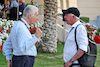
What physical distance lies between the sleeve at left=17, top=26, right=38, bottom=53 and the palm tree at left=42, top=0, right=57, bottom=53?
24.3 feet

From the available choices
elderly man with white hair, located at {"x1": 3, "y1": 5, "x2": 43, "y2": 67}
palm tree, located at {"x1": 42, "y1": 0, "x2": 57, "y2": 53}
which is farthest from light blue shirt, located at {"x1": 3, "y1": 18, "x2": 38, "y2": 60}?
palm tree, located at {"x1": 42, "y1": 0, "x2": 57, "y2": 53}

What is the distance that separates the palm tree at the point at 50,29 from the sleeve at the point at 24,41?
742cm

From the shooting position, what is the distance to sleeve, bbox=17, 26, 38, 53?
331 cm

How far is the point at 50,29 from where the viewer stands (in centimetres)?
1102

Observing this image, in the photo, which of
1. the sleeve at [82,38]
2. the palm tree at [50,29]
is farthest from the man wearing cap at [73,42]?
the palm tree at [50,29]

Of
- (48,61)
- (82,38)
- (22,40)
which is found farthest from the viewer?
(48,61)

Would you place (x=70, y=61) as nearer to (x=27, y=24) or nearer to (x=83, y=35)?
(x=83, y=35)

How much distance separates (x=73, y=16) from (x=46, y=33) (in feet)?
24.0

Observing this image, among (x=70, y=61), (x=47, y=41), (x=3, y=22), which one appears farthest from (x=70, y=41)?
(x=3, y=22)

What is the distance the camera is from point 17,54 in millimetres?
3490

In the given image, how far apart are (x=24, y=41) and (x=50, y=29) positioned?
302 inches

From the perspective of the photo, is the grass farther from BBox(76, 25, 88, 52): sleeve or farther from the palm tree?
BBox(76, 25, 88, 52): sleeve

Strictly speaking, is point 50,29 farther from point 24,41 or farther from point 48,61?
point 24,41

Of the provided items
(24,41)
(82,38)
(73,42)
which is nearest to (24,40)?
(24,41)
